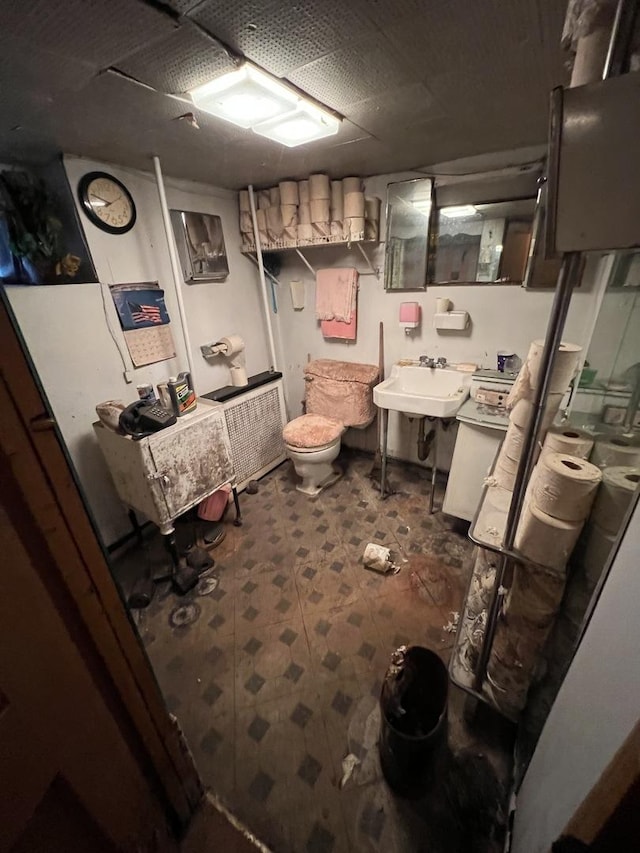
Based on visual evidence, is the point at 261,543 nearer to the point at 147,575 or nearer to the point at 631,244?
the point at 147,575

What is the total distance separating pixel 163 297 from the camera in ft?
6.86

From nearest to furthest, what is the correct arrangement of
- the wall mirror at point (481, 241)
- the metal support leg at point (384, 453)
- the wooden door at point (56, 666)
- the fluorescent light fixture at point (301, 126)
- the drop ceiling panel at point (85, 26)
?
the wooden door at point (56, 666)
the drop ceiling panel at point (85, 26)
the fluorescent light fixture at point (301, 126)
the wall mirror at point (481, 241)
the metal support leg at point (384, 453)

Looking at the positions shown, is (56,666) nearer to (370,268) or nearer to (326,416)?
(326,416)

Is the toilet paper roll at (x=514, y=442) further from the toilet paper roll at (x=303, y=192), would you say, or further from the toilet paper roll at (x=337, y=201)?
the toilet paper roll at (x=303, y=192)

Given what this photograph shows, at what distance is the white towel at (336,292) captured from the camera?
2469mm

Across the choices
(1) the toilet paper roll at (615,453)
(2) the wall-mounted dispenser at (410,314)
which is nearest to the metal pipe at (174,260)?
(2) the wall-mounted dispenser at (410,314)

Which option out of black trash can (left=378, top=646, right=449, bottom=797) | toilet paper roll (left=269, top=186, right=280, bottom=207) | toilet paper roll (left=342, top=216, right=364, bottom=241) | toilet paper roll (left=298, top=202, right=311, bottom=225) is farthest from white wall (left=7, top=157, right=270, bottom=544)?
black trash can (left=378, top=646, right=449, bottom=797)

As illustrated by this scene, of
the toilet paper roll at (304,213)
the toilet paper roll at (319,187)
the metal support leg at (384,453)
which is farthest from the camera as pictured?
the metal support leg at (384,453)

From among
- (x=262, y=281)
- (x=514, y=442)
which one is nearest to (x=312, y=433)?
(x=262, y=281)

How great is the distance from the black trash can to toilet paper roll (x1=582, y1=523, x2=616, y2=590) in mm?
579

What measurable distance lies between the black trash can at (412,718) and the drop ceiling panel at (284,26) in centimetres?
186

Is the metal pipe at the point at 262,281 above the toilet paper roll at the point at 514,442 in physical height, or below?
above

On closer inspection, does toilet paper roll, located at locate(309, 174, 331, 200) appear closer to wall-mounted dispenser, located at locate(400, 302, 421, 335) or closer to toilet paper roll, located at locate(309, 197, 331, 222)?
toilet paper roll, located at locate(309, 197, 331, 222)

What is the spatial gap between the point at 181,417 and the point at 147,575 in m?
0.95
